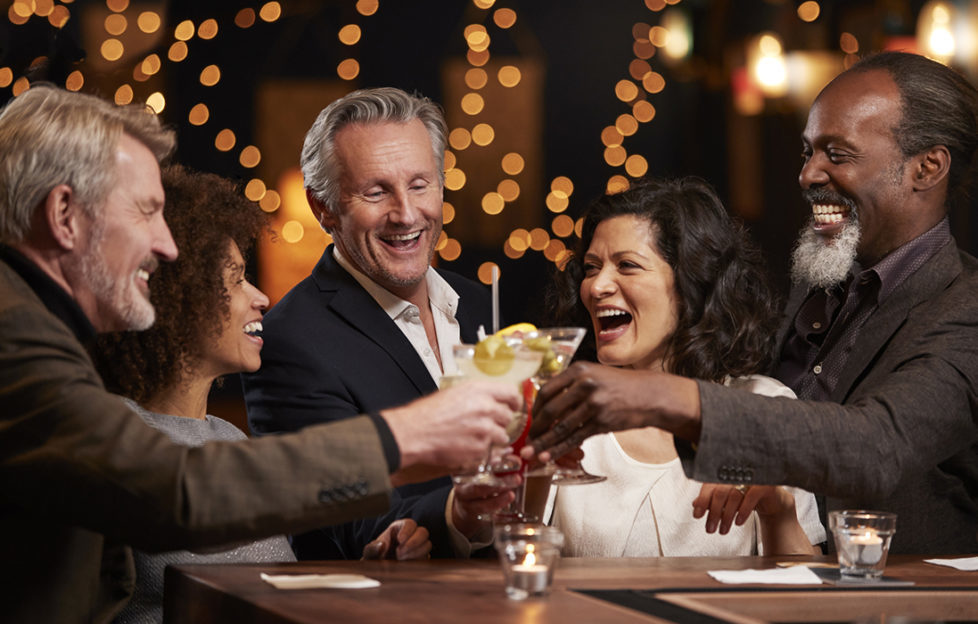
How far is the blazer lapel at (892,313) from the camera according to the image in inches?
110

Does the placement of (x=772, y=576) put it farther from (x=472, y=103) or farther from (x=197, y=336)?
(x=472, y=103)

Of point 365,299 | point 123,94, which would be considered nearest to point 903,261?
point 365,299

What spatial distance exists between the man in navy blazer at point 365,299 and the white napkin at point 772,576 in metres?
0.94

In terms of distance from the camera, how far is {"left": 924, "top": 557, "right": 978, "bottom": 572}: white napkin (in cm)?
232

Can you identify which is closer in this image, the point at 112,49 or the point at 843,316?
the point at 843,316

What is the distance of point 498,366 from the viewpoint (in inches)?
83.4

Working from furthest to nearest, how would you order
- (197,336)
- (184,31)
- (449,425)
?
(184,31), (197,336), (449,425)

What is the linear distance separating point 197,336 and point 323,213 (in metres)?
0.76

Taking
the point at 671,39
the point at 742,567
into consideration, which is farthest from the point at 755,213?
the point at 742,567

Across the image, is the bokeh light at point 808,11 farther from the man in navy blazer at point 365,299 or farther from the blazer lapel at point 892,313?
the blazer lapel at point 892,313

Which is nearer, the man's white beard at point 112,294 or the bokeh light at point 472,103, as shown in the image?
the man's white beard at point 112,294

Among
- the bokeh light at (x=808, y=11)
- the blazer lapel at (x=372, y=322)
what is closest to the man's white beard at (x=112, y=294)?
the blazer lapel at (x=372, y=322)

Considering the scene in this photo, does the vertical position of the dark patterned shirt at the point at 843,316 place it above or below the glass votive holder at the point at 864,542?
above

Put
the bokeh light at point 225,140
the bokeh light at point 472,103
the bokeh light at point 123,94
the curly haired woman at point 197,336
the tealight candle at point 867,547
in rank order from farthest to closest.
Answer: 1. the bokeh light at point 472,103
2. the bokeh light at point 225,140
3. the bokeh light at point 123,94
4. the curly haired woman at point 197,336
5. the tealight candle at point 867,547
